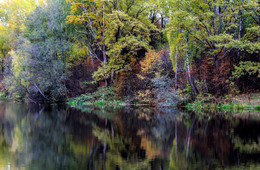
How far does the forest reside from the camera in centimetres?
1972

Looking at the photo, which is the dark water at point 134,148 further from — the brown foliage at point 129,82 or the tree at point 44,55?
the tree at point 44,55

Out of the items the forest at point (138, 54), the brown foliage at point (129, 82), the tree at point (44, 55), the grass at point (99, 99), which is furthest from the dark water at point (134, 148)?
the tree at point (44, 55)

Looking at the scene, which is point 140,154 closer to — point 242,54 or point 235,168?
point 235,168

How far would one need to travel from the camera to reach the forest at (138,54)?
64.7 ft

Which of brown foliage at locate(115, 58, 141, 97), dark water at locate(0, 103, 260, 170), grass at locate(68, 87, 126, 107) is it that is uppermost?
brown foliage at locate(115, 58, 141, 97)

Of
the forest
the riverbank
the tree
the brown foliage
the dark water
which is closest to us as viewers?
the dark water

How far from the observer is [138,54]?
2923 cm

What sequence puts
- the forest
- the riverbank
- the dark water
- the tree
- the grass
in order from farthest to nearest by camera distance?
the tree
the grass
the forest
the riverbank
the dark water

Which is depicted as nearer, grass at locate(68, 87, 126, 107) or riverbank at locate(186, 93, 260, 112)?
riverbank at locate(186, 93, 260, 112)

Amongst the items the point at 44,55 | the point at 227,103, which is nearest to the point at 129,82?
the point at 227,103

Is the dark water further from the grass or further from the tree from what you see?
the tree

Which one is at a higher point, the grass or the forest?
the forest

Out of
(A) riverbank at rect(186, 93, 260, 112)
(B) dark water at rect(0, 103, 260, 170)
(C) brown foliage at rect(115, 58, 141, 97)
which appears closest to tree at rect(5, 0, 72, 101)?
(C) brown foliage at rect(115, 58, 141, 97)

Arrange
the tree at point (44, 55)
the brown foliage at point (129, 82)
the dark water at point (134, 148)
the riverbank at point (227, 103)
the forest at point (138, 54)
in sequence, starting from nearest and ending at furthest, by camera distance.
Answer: the dark water at point (134, 148), the riverbank at point (227, 103), the forest at point (138, 54), the brown foliage at point (129, 82), the tree at point (44, 55)
